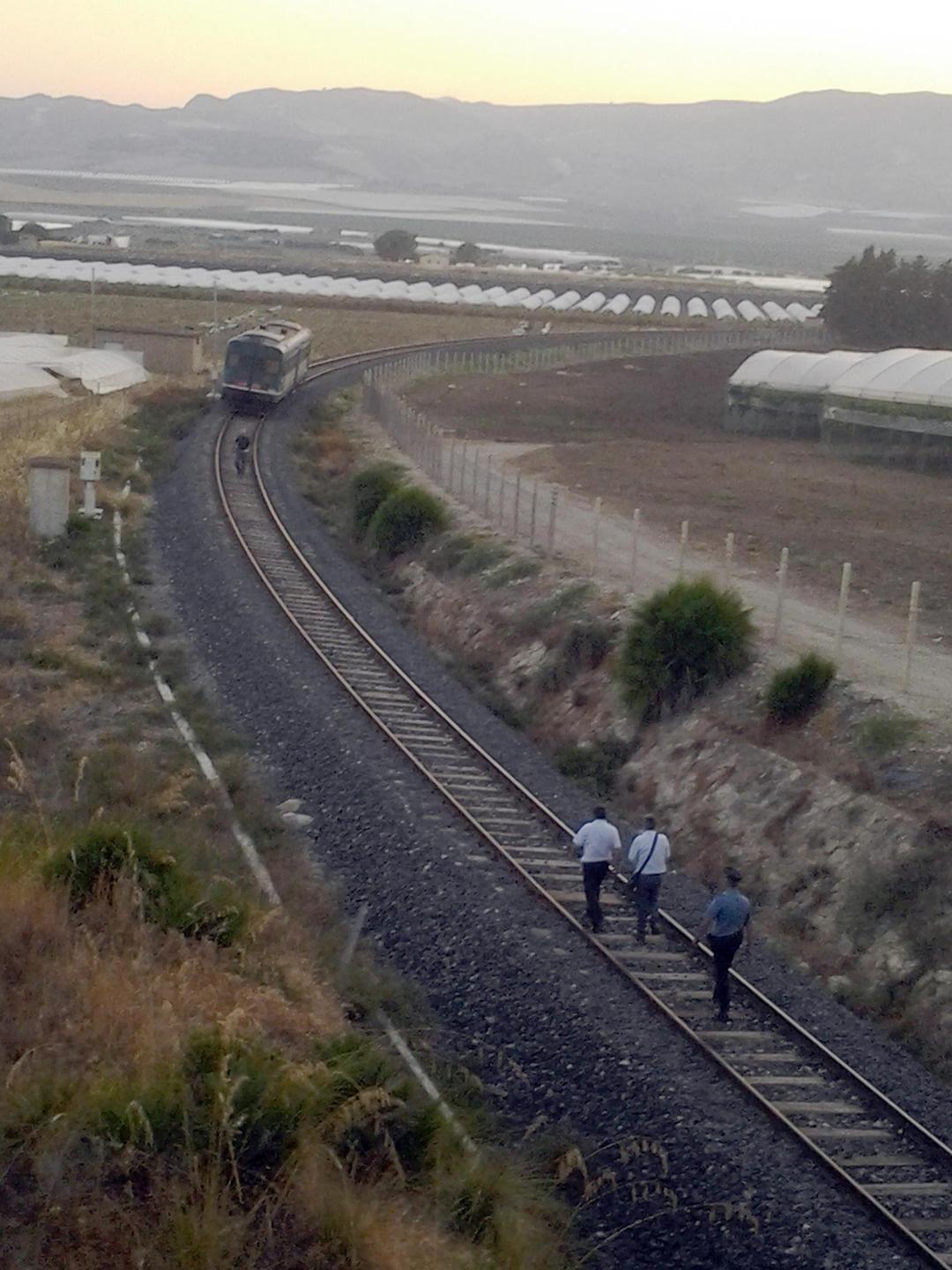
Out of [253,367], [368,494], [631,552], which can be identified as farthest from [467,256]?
[631,552]

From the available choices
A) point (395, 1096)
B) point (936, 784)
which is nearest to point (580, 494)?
point (936, 784)

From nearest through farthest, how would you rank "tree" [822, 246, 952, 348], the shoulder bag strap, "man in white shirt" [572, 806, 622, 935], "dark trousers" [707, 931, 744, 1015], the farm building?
"dark trousers" [707, 931, 744, 1015], the shoulder bag strap, "man in white shirt" [572, 806, 622, 935], the farm building, "tree" [822, 246, 952, 348]

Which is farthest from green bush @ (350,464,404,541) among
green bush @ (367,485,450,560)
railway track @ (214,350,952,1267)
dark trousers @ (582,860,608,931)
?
dark trousers @ (582,860,608,931)

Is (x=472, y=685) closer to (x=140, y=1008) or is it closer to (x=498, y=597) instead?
(x=498, y=597)

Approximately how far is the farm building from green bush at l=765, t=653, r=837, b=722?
2246cm

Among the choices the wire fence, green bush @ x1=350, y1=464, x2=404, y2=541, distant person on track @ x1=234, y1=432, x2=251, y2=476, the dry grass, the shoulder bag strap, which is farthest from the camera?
distant person on track @ x1=234, y1=432, x2=251, y2=476

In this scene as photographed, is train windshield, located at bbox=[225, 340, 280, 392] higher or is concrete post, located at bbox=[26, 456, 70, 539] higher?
train windshield, located at bbox=[225, 340, 280, 392]

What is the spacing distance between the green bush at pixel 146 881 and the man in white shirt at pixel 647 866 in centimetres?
345

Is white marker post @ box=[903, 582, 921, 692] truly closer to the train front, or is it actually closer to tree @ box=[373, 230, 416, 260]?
the train front

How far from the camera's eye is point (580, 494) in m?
32.6

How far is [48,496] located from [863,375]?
22448 mm

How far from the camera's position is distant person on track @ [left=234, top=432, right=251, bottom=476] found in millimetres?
34906

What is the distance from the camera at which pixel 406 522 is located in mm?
28156

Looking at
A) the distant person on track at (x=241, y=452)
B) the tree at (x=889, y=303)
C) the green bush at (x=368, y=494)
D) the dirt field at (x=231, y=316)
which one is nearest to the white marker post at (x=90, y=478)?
the green bush at (x=368, y=494)
